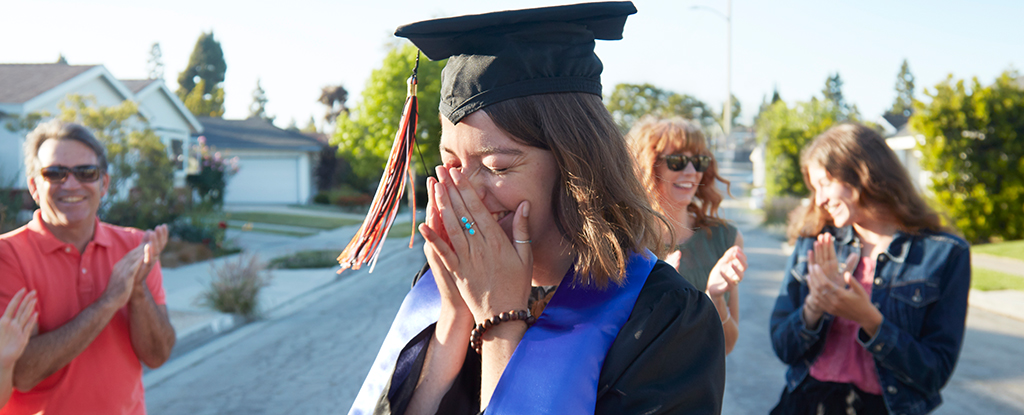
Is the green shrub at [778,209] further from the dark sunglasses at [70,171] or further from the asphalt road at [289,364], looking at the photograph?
the dark sunglasses at [70,171]

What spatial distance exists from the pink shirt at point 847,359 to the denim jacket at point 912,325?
0.05 meters

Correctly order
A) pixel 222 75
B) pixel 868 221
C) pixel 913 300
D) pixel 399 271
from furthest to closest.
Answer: pixel 222 75 < pixel 399 271 < pixel 868 221 < pixel 913 300

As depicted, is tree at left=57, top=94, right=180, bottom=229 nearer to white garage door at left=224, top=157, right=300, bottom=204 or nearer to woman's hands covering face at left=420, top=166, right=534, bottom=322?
woman's hands covering face at left=420, top=166, right=534, bottom=322

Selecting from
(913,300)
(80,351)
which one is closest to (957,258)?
(913,300)

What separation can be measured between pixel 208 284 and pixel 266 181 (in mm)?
26560

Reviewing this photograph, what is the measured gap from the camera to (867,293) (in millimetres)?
2699

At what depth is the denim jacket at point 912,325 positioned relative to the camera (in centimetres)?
246

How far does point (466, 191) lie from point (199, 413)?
482cm

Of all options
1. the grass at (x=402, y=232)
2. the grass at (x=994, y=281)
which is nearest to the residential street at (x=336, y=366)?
the grass at (x=994, y=281)

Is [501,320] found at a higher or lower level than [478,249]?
lower

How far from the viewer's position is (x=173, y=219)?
1513cm

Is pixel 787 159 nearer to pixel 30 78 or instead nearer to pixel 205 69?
pixel 30 78

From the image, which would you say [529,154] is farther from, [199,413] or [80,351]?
[199,413]

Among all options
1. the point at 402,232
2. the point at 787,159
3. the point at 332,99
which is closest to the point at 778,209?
the point at 787,159
